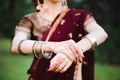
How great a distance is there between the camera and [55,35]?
2004mm

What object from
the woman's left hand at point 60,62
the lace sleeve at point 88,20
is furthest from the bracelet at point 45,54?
the lace sleeve at point 88,20

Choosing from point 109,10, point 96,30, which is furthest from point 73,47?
point 109,10

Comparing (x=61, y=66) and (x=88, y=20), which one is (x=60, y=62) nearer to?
(x=61, y=66)

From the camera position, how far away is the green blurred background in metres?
7.12

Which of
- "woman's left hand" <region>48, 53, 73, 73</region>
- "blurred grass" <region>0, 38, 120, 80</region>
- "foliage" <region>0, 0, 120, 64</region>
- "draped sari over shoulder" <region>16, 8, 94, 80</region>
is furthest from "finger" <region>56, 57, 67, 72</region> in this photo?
"foliage" <region>0, 0, 120, 64</region>

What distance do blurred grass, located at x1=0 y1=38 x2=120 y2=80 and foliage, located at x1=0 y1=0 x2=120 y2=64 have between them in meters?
0.23

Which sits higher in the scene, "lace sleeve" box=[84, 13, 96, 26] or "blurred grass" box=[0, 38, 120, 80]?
"lace sleeve" box=[84, 13, 96, 26]

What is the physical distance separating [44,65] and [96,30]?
28cm

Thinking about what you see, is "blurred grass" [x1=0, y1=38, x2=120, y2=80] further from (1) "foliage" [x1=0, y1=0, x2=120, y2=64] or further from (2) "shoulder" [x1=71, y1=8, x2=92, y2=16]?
(2) "shoulder" [x1=71, y1=8, x2=92, y2=16]

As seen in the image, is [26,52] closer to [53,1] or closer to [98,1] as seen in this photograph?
[53,1]

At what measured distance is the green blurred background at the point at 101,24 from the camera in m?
7.12

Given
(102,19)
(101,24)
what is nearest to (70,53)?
(101,24)

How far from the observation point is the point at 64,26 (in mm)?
2018

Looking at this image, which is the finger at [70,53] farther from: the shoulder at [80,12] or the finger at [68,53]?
the shoulder at [80,12]
